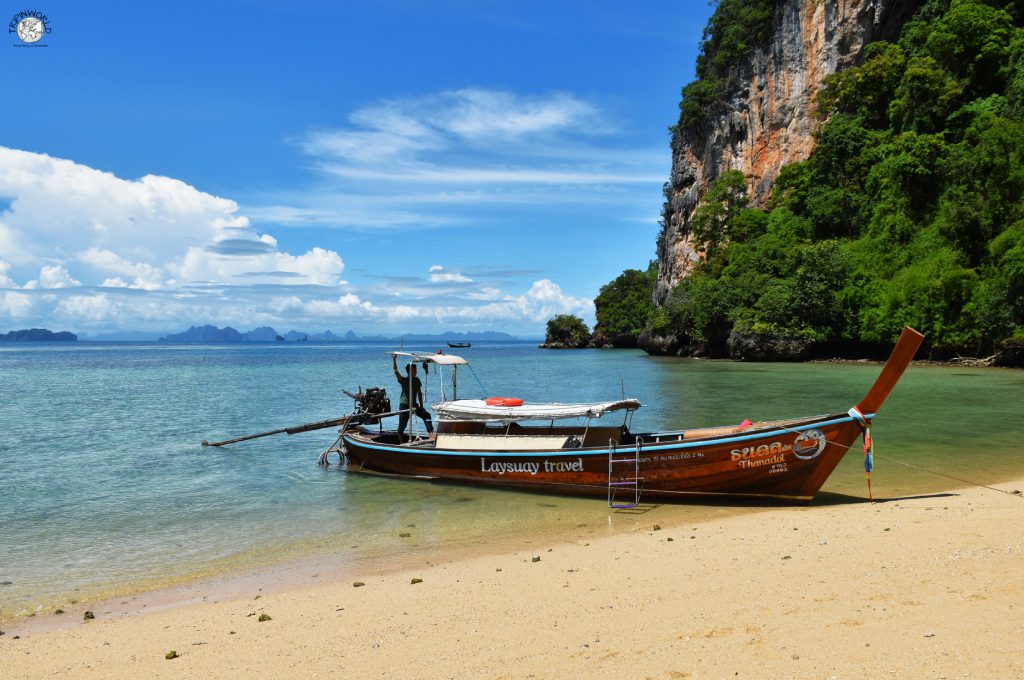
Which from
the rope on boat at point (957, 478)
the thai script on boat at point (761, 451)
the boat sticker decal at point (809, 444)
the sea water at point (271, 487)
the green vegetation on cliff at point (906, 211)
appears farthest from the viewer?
the green vegetation on cliff at point (906, 211)

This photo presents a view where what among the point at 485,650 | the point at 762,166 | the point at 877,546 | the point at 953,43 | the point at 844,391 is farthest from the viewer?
the point at 762,166

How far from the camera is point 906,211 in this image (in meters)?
53.4

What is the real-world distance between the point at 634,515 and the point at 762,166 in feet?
233

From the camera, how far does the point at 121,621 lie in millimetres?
8352

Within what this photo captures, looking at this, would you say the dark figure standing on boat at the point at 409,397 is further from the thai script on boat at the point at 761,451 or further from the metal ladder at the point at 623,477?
the thai script on boat at the point at 761,451

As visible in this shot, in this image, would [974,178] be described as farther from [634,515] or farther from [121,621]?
[121,621]

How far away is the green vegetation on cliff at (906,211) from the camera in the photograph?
149 ft

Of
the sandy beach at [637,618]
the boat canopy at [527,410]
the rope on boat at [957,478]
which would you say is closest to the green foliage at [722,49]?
the rope on boat at [957,478]

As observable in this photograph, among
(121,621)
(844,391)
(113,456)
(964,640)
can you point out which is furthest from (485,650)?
(844,391)

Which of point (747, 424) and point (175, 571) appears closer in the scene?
point (175, 571)

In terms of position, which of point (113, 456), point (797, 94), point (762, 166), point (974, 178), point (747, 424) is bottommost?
point (113, 456)

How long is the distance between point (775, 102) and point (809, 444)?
6893 centimetres

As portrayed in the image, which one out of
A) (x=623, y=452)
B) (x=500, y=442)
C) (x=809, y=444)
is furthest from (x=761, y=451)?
(x=500, y=442)

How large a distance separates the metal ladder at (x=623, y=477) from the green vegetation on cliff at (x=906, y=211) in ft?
129
